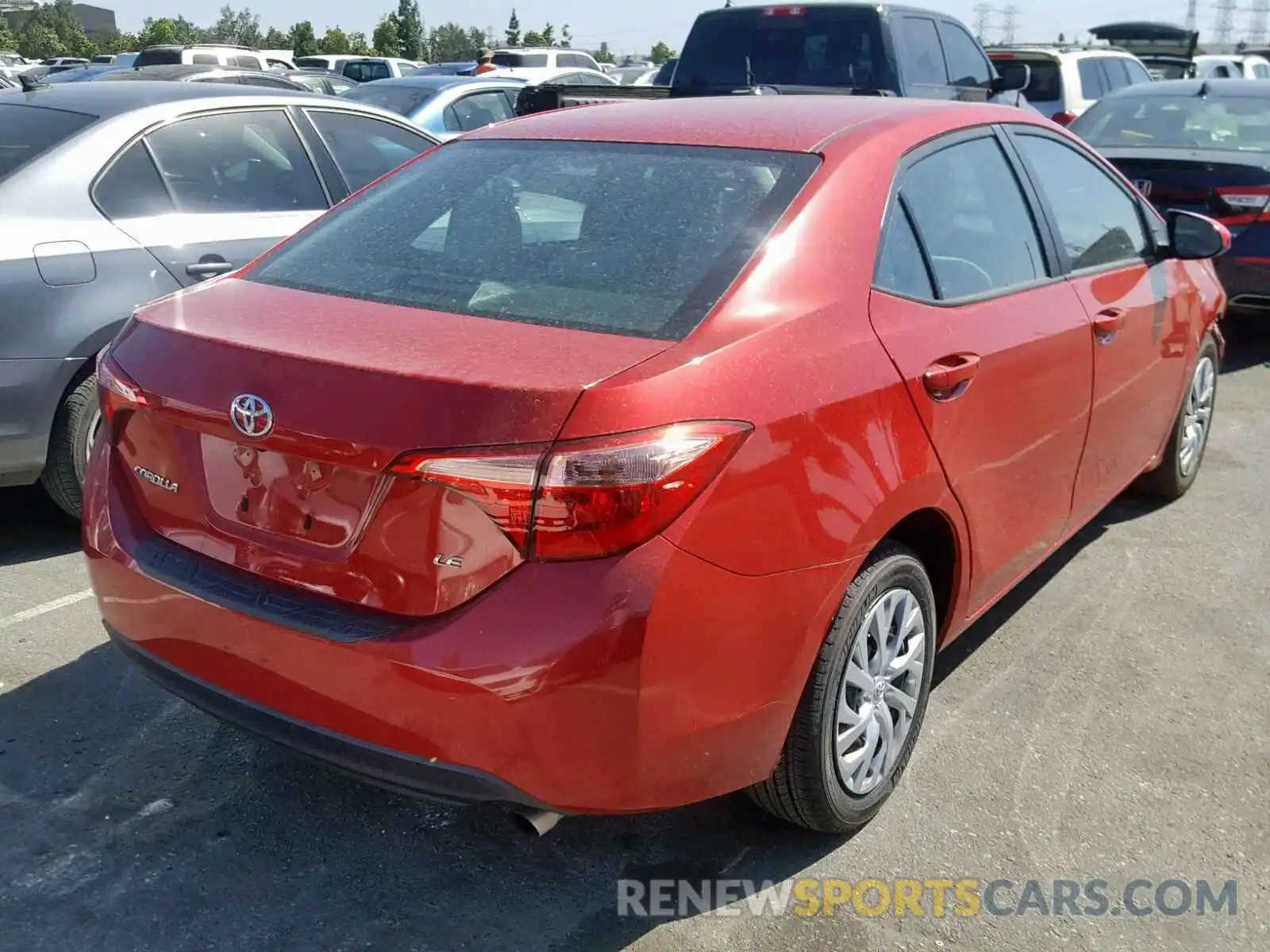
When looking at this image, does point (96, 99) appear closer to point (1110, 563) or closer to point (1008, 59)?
point (1110, 563)

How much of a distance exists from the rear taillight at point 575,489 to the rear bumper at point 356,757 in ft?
1.50

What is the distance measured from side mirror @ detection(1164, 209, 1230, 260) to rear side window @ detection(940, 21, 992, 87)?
5137mm

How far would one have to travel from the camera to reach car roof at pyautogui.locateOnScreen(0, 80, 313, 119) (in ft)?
15.7

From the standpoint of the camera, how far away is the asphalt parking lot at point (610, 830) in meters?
2.57

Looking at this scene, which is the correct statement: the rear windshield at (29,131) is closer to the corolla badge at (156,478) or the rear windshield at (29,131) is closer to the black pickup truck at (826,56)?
the corolla badge at (156,478)

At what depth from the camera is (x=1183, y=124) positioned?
8.20m

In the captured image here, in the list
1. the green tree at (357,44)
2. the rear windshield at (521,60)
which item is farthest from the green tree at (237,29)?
the rear windshield at (521,60)

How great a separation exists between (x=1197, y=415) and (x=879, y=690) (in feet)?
10.1

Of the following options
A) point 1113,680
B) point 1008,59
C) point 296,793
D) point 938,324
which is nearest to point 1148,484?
point 1113,680

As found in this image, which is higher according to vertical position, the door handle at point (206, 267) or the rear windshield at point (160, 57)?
the rear windshield at point (160, 57)

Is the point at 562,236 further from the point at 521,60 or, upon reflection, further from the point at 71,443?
the point at 521,60

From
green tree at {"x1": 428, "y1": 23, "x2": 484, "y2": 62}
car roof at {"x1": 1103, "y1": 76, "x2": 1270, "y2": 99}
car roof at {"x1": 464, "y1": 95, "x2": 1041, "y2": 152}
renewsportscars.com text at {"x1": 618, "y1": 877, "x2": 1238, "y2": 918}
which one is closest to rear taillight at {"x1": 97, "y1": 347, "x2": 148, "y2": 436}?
car roof at {"x1": 464, "y1": 95, "x2": 1041, "y2": 152}

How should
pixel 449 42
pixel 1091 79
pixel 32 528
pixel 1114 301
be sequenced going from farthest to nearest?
pixel 449 42 < pixel 1091 79 < pixel 32 528 < pixel 1114 301

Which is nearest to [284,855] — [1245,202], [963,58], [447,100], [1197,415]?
[1197,415]
